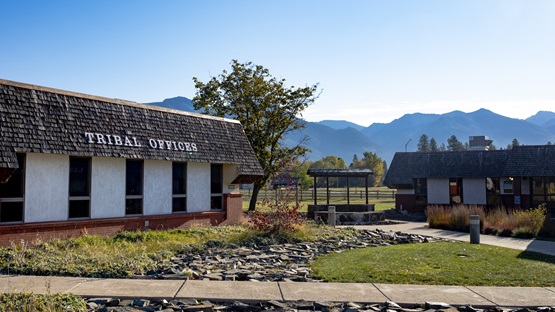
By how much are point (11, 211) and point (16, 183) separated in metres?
0.86

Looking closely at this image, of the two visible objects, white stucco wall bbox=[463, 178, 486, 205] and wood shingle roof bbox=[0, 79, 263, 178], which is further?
white stucco wall bbox=[463, 178, 486, 205]

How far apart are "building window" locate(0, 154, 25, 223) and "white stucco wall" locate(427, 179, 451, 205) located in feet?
94.5

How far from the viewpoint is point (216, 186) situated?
21.3 metres

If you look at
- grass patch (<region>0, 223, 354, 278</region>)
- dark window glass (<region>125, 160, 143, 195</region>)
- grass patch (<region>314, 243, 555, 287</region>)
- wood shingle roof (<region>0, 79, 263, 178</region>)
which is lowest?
grass patch (<region>314, 243, 555, 287</region>)

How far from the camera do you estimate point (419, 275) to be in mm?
10500

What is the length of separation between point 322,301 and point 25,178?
35.2 feet

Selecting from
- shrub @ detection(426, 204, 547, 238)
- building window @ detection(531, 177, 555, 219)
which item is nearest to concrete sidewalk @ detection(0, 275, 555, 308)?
shrub @ detection(426, 204, 547, 238)

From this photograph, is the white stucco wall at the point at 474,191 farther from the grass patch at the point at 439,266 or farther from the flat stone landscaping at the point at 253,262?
the flat stone landscaping at the point at 253,262

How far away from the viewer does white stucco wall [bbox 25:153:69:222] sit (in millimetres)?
14469

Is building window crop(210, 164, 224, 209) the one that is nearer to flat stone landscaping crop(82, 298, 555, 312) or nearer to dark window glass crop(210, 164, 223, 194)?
dark window glass crop(210, 164, 223, 194)

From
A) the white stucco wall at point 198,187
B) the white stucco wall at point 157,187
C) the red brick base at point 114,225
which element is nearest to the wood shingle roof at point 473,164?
the red brick base at point 114,225

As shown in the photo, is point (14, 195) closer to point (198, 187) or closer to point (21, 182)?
point (21, 182)

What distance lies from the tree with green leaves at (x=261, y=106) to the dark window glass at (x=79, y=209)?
13795 millimetres

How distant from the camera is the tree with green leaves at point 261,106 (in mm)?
29094
